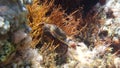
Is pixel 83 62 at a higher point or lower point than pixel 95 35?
lower

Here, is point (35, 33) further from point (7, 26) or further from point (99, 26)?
point (99, 26)

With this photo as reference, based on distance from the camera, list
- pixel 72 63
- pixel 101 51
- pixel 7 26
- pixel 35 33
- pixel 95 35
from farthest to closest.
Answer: pixel 95 35 < pixel 101 51 < pixel 72 63 < pixel 35 33 < pixel 7 26

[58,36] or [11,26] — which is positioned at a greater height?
[58,36]

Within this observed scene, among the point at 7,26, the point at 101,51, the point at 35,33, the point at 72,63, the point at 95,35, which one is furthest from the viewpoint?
the point at 95,35

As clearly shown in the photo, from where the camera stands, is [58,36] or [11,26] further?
[58,36]

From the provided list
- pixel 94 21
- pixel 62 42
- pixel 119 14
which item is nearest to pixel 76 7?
pixel 94 21

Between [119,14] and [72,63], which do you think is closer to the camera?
[72,63]

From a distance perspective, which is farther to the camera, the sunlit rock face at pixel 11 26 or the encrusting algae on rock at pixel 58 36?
the encrusting algae on rock at pixel 58 36

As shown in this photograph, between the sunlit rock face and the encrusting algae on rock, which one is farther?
the encrusting algae on rock
